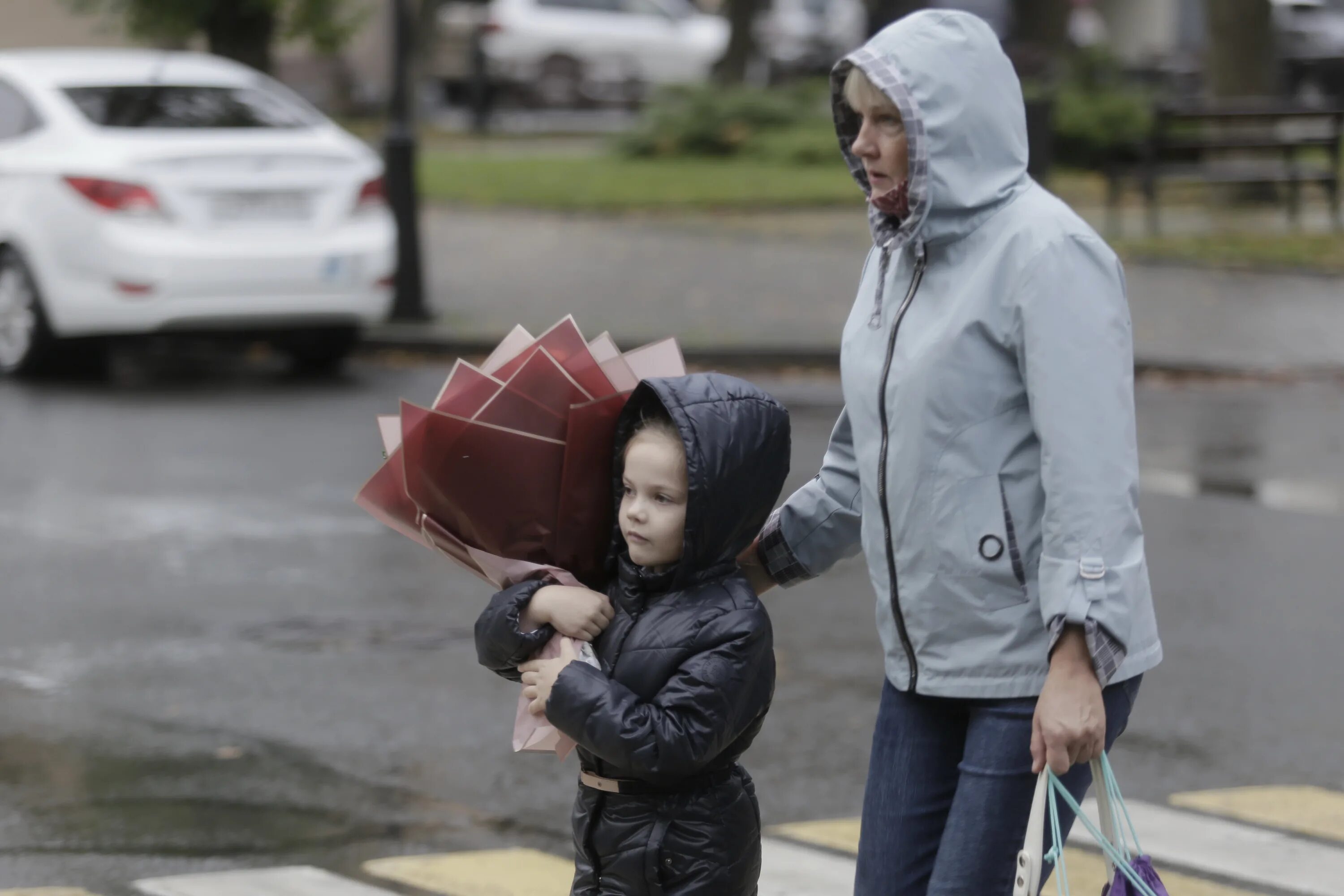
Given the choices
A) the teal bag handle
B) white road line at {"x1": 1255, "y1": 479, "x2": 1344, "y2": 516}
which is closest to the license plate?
white road line at {"x1": 1255, "y1": 479, "x2": 1344, "y2": 516}

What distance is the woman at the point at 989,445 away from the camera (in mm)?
3053

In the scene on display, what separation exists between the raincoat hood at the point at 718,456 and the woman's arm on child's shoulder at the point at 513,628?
194 millimetres

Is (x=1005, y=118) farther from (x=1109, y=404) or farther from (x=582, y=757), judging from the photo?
(x=582, y=757)

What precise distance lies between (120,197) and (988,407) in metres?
9.37

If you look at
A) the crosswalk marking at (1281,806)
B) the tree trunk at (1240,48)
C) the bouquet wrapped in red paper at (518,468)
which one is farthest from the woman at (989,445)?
the tree trunk at (1240,48)

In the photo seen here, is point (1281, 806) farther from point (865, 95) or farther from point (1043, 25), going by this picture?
point (1043, 25)

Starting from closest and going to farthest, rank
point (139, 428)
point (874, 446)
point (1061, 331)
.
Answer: point (1061, 331) < point (874, 446) < point (139, 428)

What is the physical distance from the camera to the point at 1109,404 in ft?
10.1

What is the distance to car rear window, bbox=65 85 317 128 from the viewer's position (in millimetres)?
12352

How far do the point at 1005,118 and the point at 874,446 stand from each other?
0.55m

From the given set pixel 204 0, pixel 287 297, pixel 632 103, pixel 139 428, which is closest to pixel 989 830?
pixel 139 428

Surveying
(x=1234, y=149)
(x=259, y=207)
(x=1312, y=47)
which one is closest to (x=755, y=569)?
(x=259, y=207)

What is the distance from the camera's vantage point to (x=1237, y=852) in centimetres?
496

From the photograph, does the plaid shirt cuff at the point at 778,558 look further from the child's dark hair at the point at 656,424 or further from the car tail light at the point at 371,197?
the car tail light at the point at 371,197
